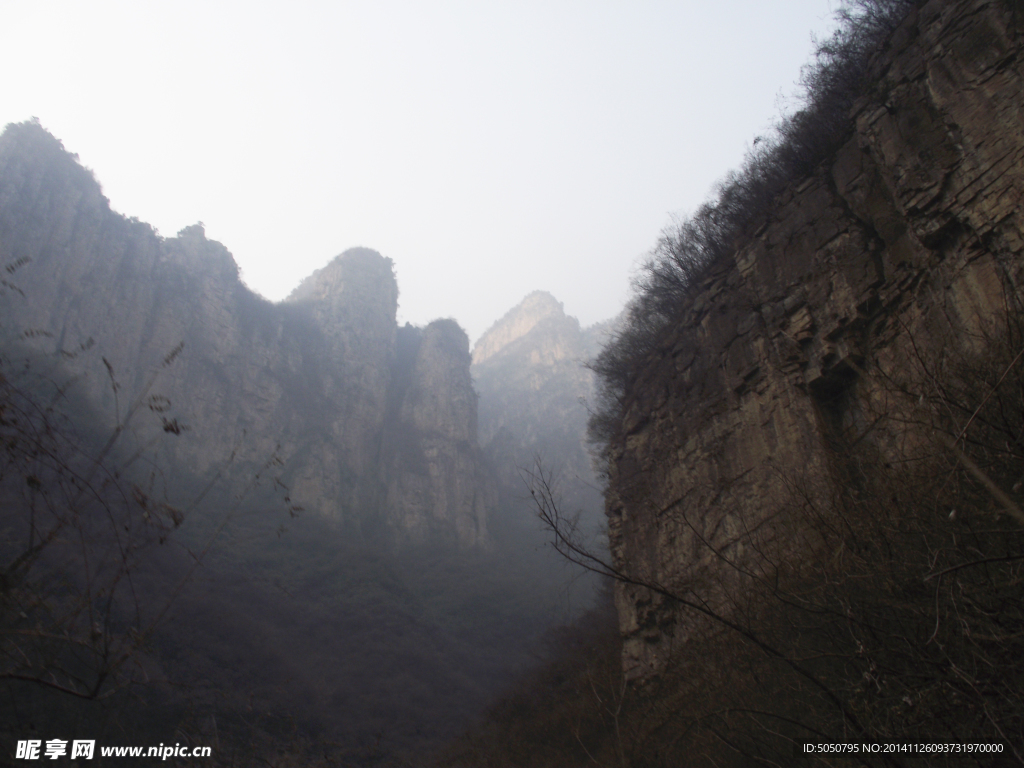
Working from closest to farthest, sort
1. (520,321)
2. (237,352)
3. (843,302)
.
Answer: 1. (843,302)
2. (237,352)
3. (520,321)

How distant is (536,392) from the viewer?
6981 cm

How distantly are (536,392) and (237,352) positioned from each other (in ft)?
131

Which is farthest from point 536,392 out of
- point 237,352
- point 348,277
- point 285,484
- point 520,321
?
point 285,484

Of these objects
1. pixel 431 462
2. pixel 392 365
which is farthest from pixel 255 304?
pixel 431 462

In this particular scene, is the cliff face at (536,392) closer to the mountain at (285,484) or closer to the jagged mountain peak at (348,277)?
the mountain at (285,484)

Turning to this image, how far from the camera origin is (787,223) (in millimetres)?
8539

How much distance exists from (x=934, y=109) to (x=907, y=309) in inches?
99.7

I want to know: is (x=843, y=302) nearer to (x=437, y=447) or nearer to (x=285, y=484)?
(x=285, y=484)

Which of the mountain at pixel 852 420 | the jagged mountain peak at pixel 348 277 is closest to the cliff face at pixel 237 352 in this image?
the jagged mountain peak at pixel 348 277

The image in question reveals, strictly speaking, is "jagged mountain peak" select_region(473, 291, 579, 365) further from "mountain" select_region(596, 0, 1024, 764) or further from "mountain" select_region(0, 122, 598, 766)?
"mountain" select_region(596, 0, 1024, 764)

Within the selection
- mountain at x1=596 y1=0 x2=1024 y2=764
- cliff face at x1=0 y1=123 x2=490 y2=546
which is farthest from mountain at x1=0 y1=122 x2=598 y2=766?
mountain at x1=596 y1=0 x2=1024 y2=764

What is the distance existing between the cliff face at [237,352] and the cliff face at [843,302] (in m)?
18.0

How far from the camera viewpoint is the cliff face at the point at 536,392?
53719 mm

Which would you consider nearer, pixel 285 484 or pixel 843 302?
pixel 843 302
